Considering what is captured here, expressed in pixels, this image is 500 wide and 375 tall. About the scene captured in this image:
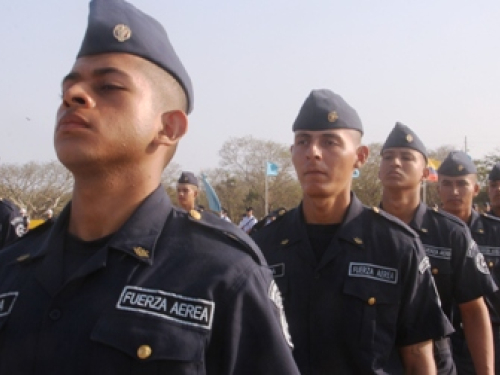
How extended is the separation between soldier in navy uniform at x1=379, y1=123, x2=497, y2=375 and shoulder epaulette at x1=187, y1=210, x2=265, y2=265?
2396mm

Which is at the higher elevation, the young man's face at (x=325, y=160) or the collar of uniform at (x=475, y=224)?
the young man's face at (x=325, y=160)

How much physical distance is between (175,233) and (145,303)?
0.31m

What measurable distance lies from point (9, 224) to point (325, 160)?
3880 mm

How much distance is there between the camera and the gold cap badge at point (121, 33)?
232cm

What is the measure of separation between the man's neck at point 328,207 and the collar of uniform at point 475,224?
282cm

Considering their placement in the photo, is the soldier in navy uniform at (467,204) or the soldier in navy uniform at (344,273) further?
the soldier in navy uniform at (467,204)

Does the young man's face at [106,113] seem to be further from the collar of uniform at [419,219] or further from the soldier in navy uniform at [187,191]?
the soldier in navy uniform at [187,191]

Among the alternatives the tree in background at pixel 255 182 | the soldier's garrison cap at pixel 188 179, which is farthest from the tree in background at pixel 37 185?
the soldier's garrison cap at pixel 188 179

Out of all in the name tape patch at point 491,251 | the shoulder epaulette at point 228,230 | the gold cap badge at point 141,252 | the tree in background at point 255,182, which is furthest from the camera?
the tree in background at point 255,182

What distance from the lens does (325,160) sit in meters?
3.84

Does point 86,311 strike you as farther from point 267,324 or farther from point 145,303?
point 267,324

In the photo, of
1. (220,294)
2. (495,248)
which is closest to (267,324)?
(220,294)

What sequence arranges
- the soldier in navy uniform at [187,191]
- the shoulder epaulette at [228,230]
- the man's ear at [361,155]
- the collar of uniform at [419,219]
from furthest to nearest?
the soldier in navy uniform at [187,191] → the collar of uniform at [419,219] → the man's ear at [361,155] → the shoulder epaulette at [228,230]

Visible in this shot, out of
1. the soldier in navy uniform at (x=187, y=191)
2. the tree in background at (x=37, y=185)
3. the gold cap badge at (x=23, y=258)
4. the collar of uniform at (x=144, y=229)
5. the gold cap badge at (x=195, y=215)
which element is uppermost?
the gold cap badge at (x=195, y=215)
